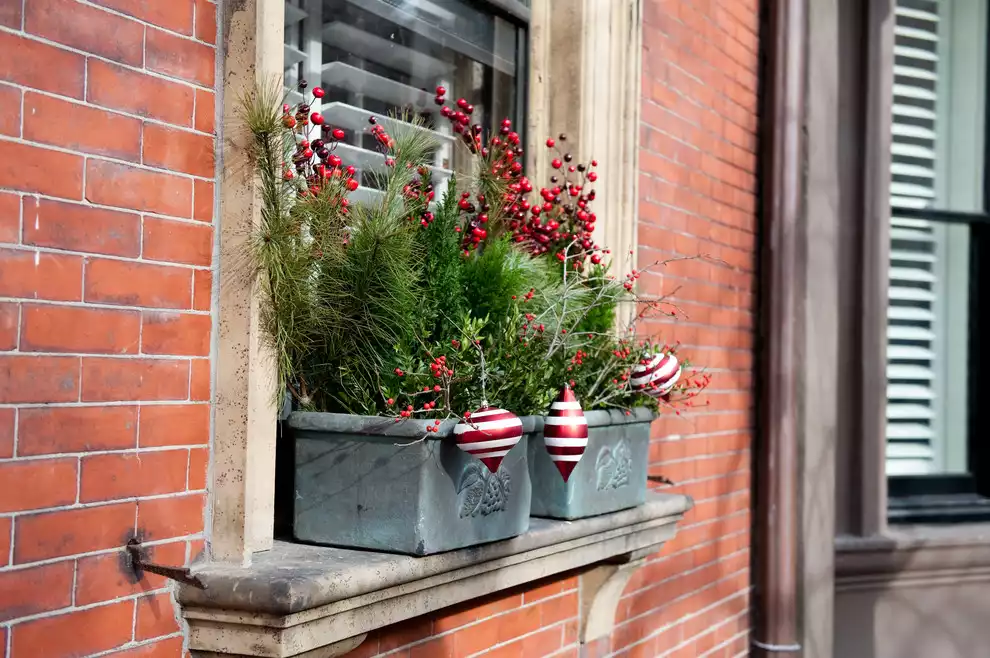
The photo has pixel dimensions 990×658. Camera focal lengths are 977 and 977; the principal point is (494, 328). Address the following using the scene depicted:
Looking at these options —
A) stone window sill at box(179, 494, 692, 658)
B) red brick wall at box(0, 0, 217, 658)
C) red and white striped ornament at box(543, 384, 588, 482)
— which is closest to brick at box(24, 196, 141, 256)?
red brick wall at box(0, 0, 217, 658)

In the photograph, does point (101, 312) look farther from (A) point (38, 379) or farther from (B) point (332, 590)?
(B) point (332, 590)

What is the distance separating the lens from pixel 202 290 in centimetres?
153

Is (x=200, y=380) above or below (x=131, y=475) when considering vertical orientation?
above

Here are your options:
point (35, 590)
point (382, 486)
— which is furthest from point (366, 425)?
point (35, 590)

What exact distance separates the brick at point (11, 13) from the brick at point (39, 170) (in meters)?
0.02

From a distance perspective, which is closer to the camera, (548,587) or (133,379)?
(133,379)

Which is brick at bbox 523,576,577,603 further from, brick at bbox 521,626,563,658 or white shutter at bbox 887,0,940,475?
white shutter at bbox 887,0,940,475

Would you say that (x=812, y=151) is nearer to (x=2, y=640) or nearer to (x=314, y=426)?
(x=314, y=426)

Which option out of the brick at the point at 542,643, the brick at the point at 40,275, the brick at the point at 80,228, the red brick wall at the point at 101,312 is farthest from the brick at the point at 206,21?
the brick at the point at 542,643

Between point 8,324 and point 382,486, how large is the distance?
63cm

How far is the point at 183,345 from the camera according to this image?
1504 millimetres

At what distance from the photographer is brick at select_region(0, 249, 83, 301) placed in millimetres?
1270

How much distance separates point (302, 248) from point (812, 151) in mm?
2750

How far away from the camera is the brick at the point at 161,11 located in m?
1.42
